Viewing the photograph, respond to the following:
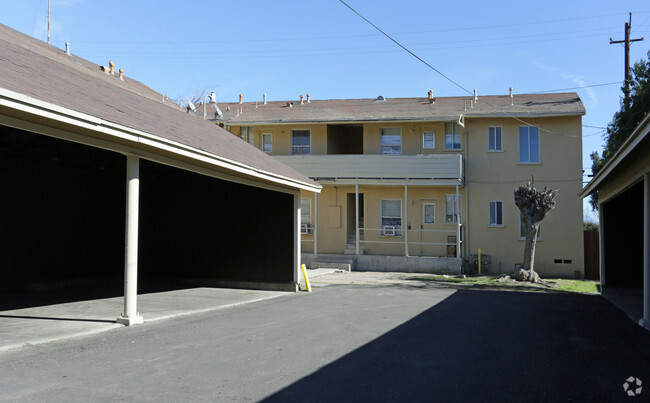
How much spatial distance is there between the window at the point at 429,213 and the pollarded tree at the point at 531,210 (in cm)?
546

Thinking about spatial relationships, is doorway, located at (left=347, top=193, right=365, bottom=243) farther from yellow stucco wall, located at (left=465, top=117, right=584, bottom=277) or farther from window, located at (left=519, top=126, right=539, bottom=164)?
window, located at (left=519, top=126, right=539, bottom=164)

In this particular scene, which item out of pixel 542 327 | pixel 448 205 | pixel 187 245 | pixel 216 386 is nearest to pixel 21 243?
pixel 187 245

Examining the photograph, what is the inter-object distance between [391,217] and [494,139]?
19.7 ft

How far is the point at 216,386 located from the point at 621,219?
14.9 metres

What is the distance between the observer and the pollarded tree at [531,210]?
20.2 meters

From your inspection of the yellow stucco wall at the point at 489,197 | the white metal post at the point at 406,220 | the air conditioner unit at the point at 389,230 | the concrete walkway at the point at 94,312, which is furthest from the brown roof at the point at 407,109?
the concrete walkway at the point at 94,312

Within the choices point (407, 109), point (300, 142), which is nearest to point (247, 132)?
point (300, 142)

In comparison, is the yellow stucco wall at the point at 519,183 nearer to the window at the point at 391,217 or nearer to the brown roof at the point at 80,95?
the window at the point at 391,217

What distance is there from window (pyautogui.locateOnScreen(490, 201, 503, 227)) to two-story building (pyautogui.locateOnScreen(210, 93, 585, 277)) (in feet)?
0.14

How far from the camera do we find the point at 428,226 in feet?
84.3

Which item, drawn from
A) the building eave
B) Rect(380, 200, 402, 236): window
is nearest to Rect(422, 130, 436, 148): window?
Rect(380, 200, 402, 236): window

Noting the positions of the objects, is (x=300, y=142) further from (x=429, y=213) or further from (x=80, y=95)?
(x=80, y=95)

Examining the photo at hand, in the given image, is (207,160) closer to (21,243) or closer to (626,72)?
(21,243)

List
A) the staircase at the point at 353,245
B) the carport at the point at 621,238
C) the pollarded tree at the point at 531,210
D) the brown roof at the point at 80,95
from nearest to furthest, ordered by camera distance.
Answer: the brown roof at the point at 80,95
the carport at the point at 621,238
the pollarded tree at the point at 531,210
the staircase at the point at 353,245
